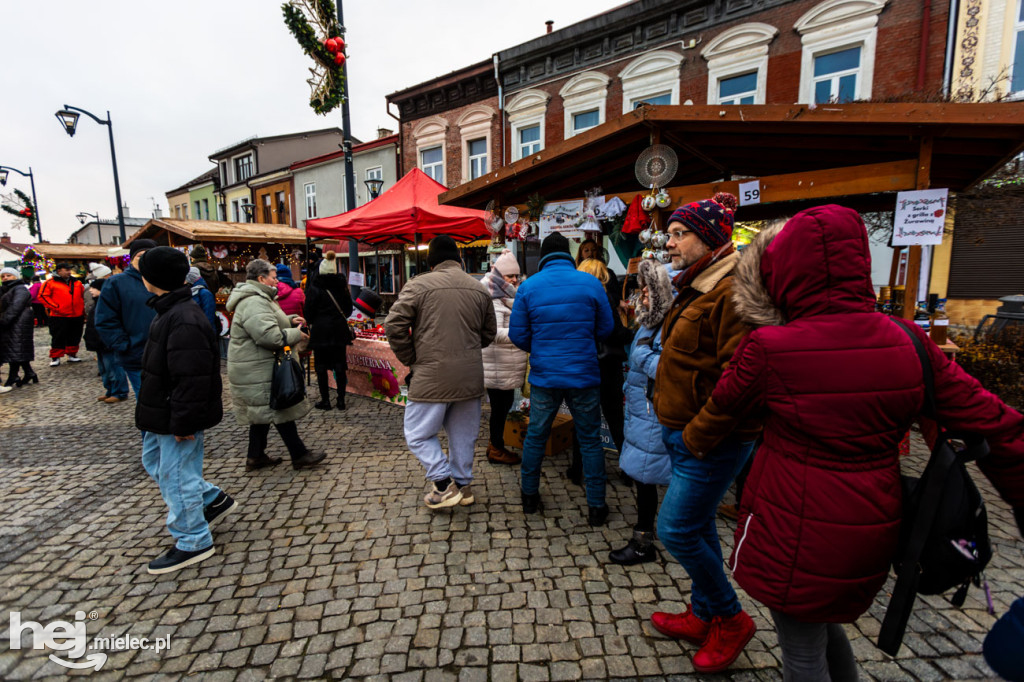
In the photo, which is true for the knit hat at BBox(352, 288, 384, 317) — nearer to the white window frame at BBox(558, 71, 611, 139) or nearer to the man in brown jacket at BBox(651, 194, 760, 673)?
the man in brown jacket at BBox(651, 194, 760, 673)

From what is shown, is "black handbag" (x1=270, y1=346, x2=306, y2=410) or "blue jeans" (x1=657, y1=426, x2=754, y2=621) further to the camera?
"black handbag" (x1=270, y1=346, x2=306, y2=410)

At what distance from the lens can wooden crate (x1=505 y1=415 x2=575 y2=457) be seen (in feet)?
14.6

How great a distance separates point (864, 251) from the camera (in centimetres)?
135

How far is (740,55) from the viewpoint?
1105 centimetres

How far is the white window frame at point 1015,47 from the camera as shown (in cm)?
878

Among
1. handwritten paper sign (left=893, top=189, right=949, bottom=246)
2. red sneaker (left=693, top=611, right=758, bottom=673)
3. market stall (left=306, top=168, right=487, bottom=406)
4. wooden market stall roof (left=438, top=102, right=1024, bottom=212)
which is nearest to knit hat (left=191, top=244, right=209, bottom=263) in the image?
market stall (left=306, top=168, right=487, bottom=406)

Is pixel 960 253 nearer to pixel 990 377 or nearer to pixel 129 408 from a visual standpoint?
pixel 990 377

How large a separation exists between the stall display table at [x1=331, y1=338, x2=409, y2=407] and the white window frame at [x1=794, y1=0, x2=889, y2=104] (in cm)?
1028

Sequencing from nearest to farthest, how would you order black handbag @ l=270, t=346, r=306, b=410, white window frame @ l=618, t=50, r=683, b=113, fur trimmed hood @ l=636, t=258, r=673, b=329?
fur trimmed hood @ l=636, t=258, r=673, b=329 < black handbag @ l=270, t=346, r=306, b=410 < white window frame @ l=618, t=50, r=683, b=113

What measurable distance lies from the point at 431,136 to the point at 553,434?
15743 mm

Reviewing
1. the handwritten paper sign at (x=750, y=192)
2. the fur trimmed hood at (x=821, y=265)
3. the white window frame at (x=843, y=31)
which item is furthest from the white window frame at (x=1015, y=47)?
the fur trimmed hood at (x=821, y=265)

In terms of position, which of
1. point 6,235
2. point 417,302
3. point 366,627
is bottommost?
point 366,627

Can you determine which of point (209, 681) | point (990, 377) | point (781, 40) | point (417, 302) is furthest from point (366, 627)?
point (781, 40)

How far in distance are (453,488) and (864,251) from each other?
2.90 meters
